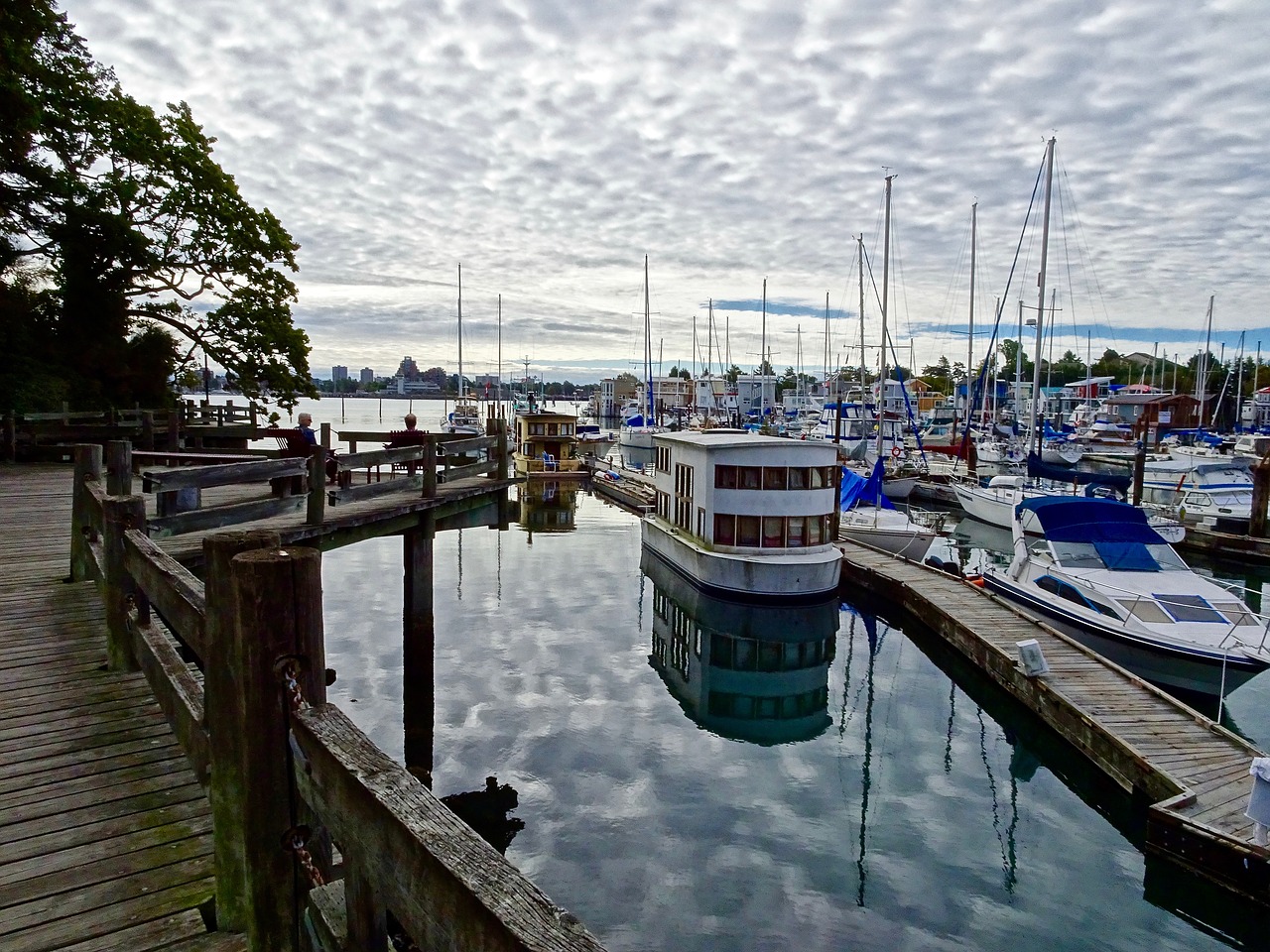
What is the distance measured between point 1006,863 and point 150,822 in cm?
942

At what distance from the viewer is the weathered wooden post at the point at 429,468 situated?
1129 cm

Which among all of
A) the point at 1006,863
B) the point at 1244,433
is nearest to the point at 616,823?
the point at 1006,863

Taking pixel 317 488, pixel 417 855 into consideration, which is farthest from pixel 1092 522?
pixel 417 855

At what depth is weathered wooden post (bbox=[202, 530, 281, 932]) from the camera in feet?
7.83

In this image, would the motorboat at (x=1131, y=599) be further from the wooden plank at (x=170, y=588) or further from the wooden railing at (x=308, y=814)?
the wooden plank at (x=170, y=588)

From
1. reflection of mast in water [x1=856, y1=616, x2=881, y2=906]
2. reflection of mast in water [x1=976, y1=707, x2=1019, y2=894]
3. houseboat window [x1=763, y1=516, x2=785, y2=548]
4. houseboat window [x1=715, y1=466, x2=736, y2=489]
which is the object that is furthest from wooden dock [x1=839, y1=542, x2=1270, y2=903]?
houseboat window [x1=715, y1=466, x2=736, y2=489]

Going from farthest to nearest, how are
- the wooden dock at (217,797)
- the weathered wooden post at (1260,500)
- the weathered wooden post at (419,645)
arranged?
the weathered wooden post at (1260,500) < the weathered wooden post at (419,645) < the wooden dock at (217,797)

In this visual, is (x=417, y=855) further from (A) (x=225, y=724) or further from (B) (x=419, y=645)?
(B) (x=419, y=645)

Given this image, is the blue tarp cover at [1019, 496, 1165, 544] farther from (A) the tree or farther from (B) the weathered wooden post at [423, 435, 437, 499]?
(A) the tree

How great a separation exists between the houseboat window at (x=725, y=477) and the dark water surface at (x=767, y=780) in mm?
3198

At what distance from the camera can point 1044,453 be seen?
4359cm

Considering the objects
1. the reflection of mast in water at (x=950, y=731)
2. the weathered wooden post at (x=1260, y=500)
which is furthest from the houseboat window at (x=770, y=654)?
the weathered wooden post at (x=1260, y=500)

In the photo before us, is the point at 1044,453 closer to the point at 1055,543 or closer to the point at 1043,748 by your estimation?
the point at 1055,543

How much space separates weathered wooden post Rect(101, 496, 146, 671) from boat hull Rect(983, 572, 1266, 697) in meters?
14.4
